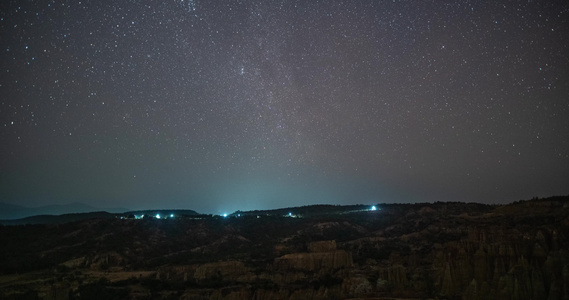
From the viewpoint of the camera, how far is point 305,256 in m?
69.9

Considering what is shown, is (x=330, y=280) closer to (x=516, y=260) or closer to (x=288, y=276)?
(x=288, y=276)

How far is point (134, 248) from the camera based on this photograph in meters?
89.8

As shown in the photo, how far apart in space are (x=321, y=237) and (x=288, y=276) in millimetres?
41506

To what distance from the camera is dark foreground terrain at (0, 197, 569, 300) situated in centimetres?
4556

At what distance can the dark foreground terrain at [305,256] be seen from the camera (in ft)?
149

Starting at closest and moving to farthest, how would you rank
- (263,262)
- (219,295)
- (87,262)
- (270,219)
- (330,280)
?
(219,295) → (330,280) → (263,262) → (87,262) → (270,219)

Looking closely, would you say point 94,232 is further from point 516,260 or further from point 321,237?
point 516,260

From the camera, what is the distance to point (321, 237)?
327 ft

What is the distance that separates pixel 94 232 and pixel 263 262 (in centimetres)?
4879

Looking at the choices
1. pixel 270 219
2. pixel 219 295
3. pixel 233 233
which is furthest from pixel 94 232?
pixel 219 295

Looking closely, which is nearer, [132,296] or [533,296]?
[533,296]

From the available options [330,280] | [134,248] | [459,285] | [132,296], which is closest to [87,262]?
[134,248]

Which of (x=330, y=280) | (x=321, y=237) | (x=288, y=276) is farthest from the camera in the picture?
(x=321, y=237)

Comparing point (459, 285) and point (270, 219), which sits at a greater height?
point (270, 219)
